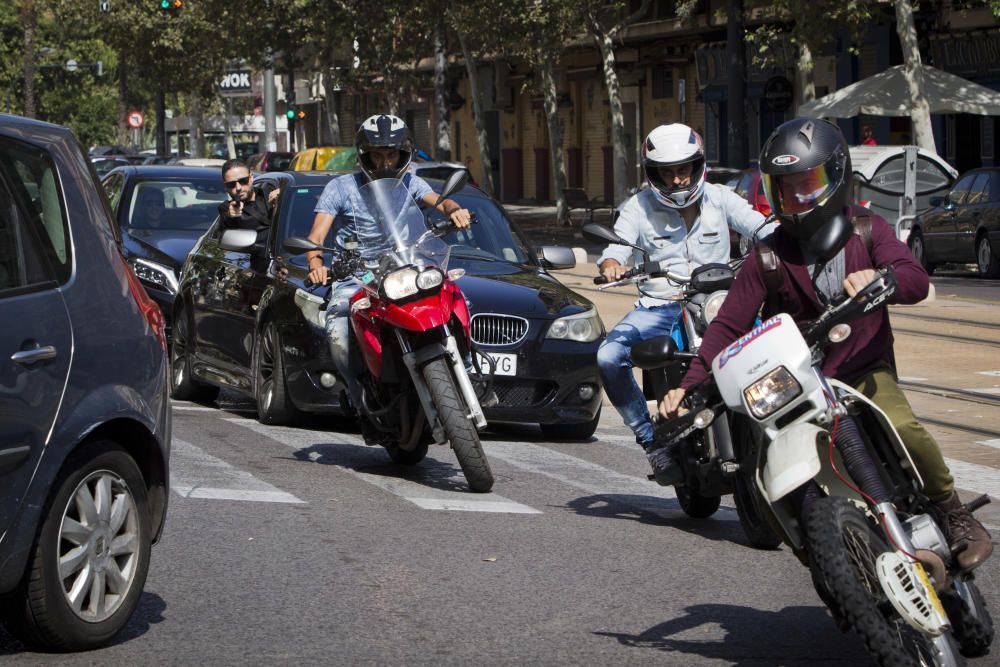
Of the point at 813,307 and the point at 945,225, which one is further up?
the point at 813,307

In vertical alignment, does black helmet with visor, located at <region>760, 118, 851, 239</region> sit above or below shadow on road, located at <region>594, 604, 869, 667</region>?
above

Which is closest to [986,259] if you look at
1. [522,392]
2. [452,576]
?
[522,392]

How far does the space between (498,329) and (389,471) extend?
1.41 m

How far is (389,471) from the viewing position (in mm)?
9492

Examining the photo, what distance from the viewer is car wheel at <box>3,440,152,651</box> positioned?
5.22 metres

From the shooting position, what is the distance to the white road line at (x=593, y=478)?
8.63m

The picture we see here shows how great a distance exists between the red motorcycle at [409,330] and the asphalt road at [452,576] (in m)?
0.29

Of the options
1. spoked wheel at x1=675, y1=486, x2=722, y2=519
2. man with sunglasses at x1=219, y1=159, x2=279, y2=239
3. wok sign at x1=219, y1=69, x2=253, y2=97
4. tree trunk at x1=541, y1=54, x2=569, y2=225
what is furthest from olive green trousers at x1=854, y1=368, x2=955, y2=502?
wok sign at x1=219, y1=69, x2=253, y2=97

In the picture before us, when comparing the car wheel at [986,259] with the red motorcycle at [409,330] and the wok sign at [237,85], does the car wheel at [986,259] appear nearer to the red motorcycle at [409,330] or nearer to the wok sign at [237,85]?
the red motorcycle at [409,330]

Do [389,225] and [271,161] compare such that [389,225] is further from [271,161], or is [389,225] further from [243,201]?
[271,161]

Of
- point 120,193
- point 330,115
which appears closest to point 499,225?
point 120,193

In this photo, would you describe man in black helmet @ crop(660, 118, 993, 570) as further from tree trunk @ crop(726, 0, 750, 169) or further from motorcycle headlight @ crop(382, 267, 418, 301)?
tree trunk @ crop(726, 0, 750, 169)

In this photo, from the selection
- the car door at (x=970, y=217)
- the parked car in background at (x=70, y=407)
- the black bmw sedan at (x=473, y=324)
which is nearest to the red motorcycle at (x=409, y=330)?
the black bmw sedan at (x=473, y=324)

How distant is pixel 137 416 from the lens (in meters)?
5.63
